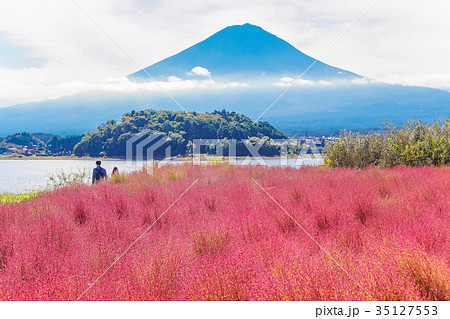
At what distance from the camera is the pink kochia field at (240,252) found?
222 cm

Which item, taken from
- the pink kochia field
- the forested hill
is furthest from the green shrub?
the forested hill

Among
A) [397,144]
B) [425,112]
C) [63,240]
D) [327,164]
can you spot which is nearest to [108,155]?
[327,164]

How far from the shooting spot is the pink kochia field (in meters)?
2.22

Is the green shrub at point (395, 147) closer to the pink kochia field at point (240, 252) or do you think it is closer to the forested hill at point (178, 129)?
the pink kochia field at point (240, 252)

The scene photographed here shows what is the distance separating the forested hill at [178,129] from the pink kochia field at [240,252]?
16.3 metres

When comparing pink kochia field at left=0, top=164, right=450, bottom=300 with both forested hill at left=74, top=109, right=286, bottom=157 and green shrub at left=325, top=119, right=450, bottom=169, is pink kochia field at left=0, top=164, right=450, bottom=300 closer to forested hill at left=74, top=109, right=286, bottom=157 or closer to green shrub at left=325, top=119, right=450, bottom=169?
green shrub at left=325, top=119, right=450, bottom=169

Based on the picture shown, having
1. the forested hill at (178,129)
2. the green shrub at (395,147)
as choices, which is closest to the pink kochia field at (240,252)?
the green shrub at (395,147)

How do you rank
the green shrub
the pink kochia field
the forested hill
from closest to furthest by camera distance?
the pink kochia field
the green shrub
the forested hill

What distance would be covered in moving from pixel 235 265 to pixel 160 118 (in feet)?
118

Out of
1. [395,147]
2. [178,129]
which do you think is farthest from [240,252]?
[178,129]

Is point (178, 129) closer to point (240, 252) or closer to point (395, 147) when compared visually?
point (395, 147)

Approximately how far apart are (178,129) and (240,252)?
27868mm

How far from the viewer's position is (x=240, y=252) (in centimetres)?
286

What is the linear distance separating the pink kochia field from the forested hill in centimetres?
1633
